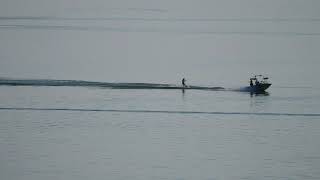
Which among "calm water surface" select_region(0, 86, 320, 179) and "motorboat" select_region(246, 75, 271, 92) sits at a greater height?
"motorboat" select_region(246, 75, 271, 92)

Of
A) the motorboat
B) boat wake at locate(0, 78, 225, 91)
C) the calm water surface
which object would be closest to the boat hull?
the motorboat

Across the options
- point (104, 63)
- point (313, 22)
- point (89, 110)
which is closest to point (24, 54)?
point (104, 63)

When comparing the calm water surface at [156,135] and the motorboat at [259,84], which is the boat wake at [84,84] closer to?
the calm water surface at [156,135]

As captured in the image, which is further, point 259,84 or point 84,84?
point 84,84

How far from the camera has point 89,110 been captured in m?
8.09

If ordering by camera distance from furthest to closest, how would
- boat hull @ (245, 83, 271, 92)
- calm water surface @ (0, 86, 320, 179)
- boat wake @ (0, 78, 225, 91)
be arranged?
boat wake @ (0, 78, 225, 91) < boat hull @ (245, 83, 271, 92) < calm water surface @ (0, 86, 320, 179)

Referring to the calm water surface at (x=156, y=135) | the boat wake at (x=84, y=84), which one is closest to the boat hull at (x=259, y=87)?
the calm water surface at (x=156, y=135)

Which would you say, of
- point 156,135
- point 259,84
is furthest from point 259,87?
point 156,135

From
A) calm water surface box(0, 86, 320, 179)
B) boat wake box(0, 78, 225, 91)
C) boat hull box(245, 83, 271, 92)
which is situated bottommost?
calm water surface box(0, 86, 320, 179)

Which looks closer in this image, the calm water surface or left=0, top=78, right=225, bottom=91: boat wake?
the calm water surface

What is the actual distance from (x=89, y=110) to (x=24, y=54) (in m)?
2.71

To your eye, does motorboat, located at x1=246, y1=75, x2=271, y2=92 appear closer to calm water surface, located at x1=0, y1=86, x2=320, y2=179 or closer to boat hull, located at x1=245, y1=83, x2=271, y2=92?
boat hull, located at x1=245, y1=83, x2=271, y2=92

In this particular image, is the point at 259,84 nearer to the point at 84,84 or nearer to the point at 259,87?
the point at 259,87

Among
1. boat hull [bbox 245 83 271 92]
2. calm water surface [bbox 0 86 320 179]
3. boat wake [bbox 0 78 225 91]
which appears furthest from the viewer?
boat wake [bbox 0 78 225 91]
